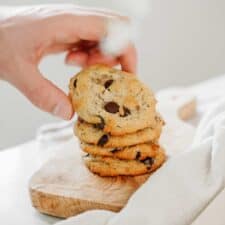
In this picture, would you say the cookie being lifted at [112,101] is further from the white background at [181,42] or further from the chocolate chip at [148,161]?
the white background at [181,42]

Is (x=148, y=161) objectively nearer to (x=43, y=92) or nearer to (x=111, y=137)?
(x=111, y=137)

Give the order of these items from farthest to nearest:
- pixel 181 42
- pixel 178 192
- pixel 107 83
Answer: pixel 181 42, pixel 107 83, pixel 178 192

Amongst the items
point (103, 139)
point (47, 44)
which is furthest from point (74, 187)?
point (47, 44)

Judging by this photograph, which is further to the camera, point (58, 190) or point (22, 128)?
point (22, 128)

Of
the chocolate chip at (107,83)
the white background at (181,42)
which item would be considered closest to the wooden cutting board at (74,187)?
the chocolate chip at (107,83)

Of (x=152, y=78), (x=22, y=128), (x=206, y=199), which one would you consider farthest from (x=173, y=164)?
(x=152, y=78)

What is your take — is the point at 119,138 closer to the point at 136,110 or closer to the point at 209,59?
the point at 136,110

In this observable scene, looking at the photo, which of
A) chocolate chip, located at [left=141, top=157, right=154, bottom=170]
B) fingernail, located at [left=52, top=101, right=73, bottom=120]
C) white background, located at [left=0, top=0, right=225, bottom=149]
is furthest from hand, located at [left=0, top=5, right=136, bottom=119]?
white background, located at [left=0, top=0, right=225, bottom=149]
